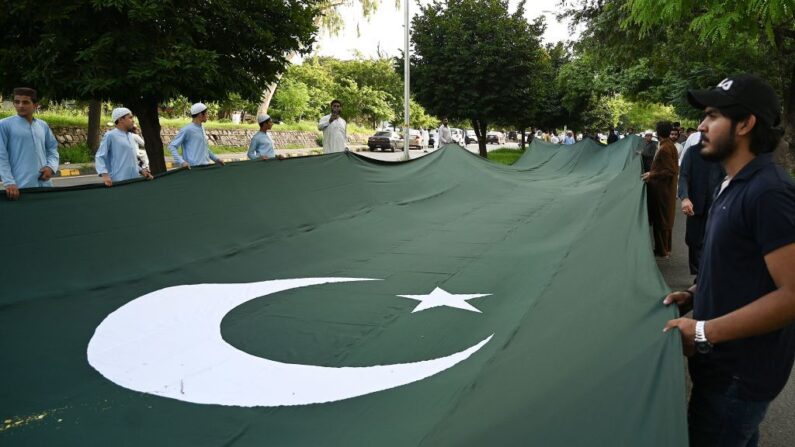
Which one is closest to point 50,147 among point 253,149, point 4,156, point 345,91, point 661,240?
point 4,156

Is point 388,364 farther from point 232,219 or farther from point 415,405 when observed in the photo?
point 232,219

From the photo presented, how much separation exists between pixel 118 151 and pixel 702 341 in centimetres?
714

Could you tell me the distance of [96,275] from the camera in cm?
506

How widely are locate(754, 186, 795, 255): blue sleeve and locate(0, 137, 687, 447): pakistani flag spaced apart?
537 mm

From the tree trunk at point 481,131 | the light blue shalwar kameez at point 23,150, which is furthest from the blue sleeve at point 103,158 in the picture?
the tree trunk at point 481,131

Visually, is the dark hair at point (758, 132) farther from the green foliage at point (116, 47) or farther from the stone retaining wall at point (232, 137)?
the stone retaining wall at point (232, 137)

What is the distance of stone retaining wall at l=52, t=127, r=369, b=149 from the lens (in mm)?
24859

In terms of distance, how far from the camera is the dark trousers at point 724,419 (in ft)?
6.54

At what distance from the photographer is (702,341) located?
1984 millimetres

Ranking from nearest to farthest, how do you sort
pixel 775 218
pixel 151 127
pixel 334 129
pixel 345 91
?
pixel 775 218 → pixel 151 127 → pixel 334 129 → pixel 345 91

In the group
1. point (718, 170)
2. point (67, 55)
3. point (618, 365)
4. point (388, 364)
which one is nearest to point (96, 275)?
point (388, 364)

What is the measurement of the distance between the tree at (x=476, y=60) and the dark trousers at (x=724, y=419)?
902 inches

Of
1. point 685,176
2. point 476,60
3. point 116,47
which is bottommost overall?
point 685,176

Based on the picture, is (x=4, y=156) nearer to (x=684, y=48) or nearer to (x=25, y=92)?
(x=25, y=92)
